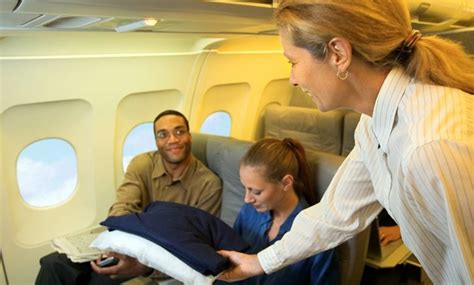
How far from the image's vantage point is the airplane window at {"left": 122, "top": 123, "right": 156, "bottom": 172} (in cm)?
298

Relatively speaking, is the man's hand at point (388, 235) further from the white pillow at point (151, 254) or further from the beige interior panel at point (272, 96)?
the beige interior panel at point (272, 96)

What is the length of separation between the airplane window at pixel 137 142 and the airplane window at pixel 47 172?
0.41 m

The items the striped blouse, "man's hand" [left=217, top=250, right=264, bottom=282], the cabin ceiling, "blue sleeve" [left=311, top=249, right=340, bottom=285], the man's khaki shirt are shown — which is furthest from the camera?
the man's khaki shirt

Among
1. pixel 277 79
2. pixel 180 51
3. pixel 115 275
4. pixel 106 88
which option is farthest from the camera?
pixel 277 79

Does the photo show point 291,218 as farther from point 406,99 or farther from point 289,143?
point 406,99

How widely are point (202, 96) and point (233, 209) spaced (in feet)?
3.97

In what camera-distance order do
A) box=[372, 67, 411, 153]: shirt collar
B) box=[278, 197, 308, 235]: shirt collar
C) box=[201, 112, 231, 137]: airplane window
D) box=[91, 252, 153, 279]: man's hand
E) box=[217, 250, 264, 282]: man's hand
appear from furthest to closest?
box=[201, 112, 231, 137]: airplane window
box=[91, 252, 153, 279]: man's hand
box=[278, 197, 308, 235]: shirt collar
box=[217, 250, 264, 282]: man's hand
box=[372, 67, 411, 153]: shirt collar

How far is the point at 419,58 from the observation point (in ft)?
2.87

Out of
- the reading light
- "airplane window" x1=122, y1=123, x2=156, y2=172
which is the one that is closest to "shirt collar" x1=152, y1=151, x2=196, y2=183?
"airplane window" x1=122, y1=123, x2=156, y2=172

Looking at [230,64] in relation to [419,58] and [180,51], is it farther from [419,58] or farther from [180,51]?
[419,58]

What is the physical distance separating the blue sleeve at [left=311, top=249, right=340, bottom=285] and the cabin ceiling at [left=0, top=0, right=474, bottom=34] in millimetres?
992

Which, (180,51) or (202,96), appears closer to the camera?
(180,51)

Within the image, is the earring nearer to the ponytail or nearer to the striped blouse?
the striped blouse

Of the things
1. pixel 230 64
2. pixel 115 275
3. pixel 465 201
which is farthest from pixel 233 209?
pixel 465 201
